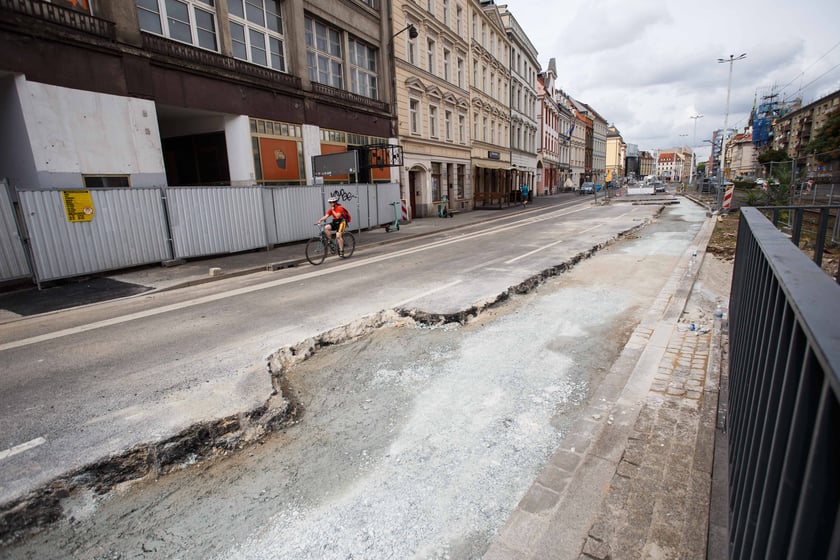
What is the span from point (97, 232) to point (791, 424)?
467 inches

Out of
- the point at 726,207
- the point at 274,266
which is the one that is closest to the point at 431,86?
the point at 726,207

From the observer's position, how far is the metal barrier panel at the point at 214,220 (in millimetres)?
11250

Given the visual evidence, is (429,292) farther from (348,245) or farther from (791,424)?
(791,424)

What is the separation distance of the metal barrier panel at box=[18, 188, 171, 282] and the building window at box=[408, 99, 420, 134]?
16.1m

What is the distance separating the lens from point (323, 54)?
18234 mm

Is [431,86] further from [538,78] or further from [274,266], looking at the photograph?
[538,78]

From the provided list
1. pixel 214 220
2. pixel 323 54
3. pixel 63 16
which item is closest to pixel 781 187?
pixel 323 54

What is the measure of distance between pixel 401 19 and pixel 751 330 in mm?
24613

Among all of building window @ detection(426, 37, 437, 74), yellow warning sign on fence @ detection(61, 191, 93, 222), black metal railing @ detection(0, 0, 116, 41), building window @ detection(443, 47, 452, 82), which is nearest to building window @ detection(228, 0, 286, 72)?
black metal railing @ detection(0, 0, 116, 41)

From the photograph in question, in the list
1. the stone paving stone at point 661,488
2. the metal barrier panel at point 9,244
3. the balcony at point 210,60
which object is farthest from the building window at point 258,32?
the stone paving stone at point 661,488

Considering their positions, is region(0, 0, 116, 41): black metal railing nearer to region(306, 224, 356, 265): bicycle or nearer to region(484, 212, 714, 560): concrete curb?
region(306, 224, 356, 265): bicycle

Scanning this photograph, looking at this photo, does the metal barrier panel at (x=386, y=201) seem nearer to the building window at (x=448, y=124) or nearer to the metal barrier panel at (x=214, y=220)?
the metal barrier panel at (x=214, y=220)

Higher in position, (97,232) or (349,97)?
(349,97)

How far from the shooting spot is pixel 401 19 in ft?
74.1
